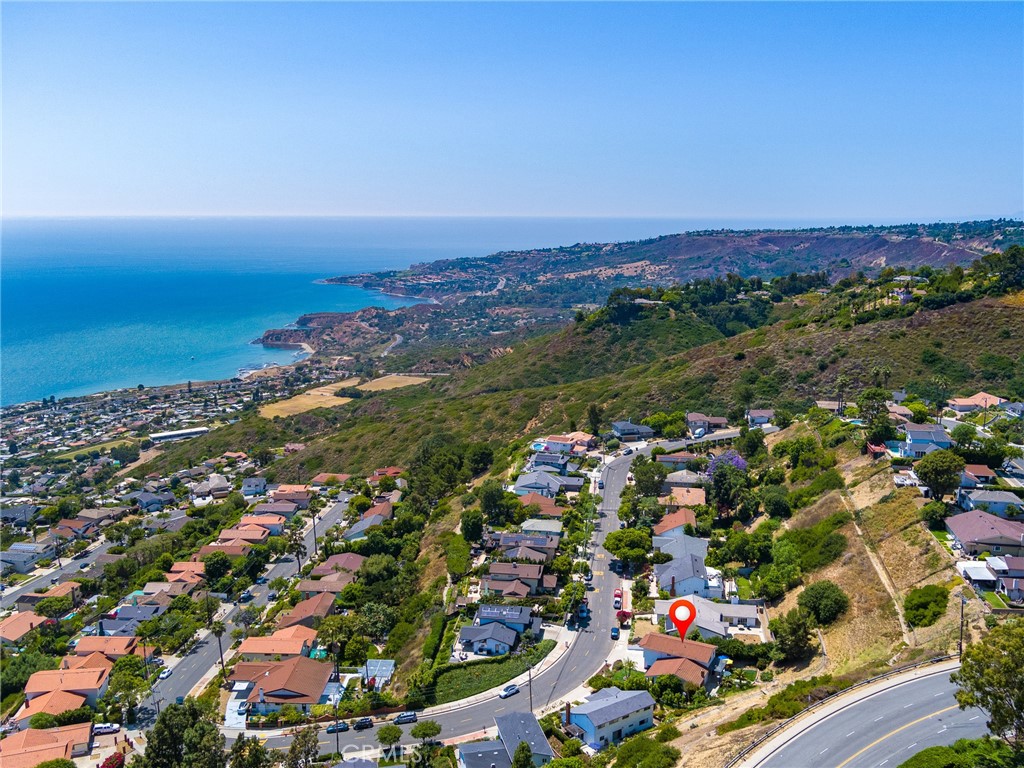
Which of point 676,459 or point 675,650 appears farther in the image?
point 676,459

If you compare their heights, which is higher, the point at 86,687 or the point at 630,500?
the point at 630,500

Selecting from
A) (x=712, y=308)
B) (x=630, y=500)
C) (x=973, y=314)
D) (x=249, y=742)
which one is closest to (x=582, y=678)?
(x=249, y=742)

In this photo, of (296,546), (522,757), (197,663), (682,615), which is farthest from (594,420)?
(522,757)

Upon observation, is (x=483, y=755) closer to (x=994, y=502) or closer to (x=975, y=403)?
(x=994, y=502)

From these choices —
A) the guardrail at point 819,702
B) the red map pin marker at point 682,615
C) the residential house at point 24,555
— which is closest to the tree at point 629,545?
the red map pin marker at point 682,615

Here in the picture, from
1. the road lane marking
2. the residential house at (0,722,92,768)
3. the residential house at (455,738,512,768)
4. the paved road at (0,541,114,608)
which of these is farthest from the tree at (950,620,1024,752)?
the paved road at (0,541,114,608)

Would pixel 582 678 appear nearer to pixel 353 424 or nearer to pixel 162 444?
pixel 353 424

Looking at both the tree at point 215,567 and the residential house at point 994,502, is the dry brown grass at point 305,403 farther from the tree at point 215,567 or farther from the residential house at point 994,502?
the residential house at point 994,502
